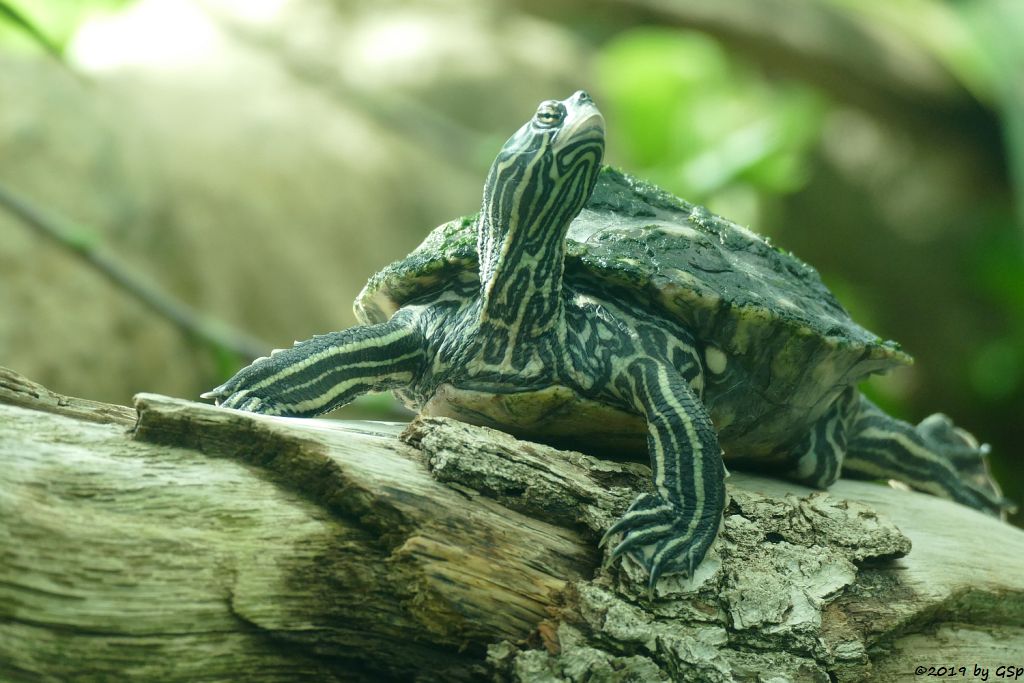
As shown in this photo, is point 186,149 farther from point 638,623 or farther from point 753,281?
point 638,623

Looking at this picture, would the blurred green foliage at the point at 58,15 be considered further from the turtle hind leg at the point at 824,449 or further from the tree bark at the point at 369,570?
the turtle hind leg at the point at 824,449

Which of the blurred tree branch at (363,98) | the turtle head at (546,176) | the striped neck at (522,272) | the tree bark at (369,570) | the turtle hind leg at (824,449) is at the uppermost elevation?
the blurred tree branch at (363,98)

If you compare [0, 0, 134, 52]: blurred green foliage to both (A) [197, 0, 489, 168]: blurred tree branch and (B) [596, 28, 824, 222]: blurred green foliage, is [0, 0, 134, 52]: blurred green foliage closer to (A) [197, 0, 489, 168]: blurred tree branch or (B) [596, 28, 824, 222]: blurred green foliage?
(A) [197, 0, 489, 168]: blurred tree branch

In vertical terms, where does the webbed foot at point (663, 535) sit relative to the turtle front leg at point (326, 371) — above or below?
below

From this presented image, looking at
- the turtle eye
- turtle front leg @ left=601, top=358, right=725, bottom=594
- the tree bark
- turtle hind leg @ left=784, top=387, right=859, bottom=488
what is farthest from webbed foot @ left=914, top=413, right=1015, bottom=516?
the turtle eye

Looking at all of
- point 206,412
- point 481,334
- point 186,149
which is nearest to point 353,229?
point 186,149

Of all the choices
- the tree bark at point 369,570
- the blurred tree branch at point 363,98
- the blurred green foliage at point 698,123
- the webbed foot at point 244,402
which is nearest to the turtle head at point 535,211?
the tree bark at point 369,570
